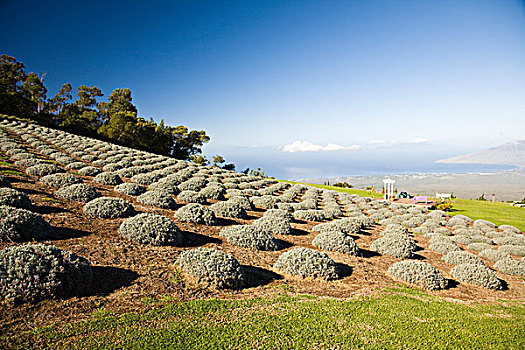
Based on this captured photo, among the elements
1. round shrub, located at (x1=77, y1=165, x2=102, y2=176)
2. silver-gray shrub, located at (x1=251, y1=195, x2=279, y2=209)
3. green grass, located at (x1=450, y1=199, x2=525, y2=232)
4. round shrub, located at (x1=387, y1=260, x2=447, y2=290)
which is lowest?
green grass, located at (x1=450, y1=199, x2=525, y2=232)

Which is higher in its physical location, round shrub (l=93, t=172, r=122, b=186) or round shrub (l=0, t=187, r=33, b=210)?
round shrub (l=93, t=172, r=122, b=186)

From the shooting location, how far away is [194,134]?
57.6 metres

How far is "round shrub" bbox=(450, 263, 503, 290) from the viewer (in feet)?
28.6

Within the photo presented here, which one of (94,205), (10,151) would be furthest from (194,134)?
(94,205)

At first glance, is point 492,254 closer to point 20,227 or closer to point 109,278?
point 109,278

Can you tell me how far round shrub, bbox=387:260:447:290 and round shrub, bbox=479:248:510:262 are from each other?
6.73m

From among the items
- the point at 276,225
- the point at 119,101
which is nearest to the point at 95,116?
the point at 119,101

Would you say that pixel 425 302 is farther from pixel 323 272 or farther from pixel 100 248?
pixel 100 248

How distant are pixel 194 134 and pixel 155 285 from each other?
54.8 m

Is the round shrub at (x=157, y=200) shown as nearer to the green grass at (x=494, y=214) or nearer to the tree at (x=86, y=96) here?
the green grass at (x=494, y=214)

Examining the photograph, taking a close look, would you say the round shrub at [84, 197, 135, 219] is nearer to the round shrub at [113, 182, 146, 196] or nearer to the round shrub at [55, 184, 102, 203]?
the round shrub at [55, 184, 102, 203]

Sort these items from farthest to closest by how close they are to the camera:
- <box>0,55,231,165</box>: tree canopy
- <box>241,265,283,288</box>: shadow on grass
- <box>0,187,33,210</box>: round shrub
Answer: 1. <box>0,55,231,165</box>: tree canopy
2. <box>0,187,33,210</box>: round shrub
3. <box>241,265,283,288</box>: shadow on grass

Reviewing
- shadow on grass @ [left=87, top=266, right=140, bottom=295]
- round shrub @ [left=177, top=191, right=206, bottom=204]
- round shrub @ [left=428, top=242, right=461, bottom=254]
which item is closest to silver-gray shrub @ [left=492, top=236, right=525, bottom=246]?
round shrub @ [left=428, top=242, right=461, bottom=254]

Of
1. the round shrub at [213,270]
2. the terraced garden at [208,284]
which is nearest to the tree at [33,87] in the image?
the terraced garden at [208,284]
